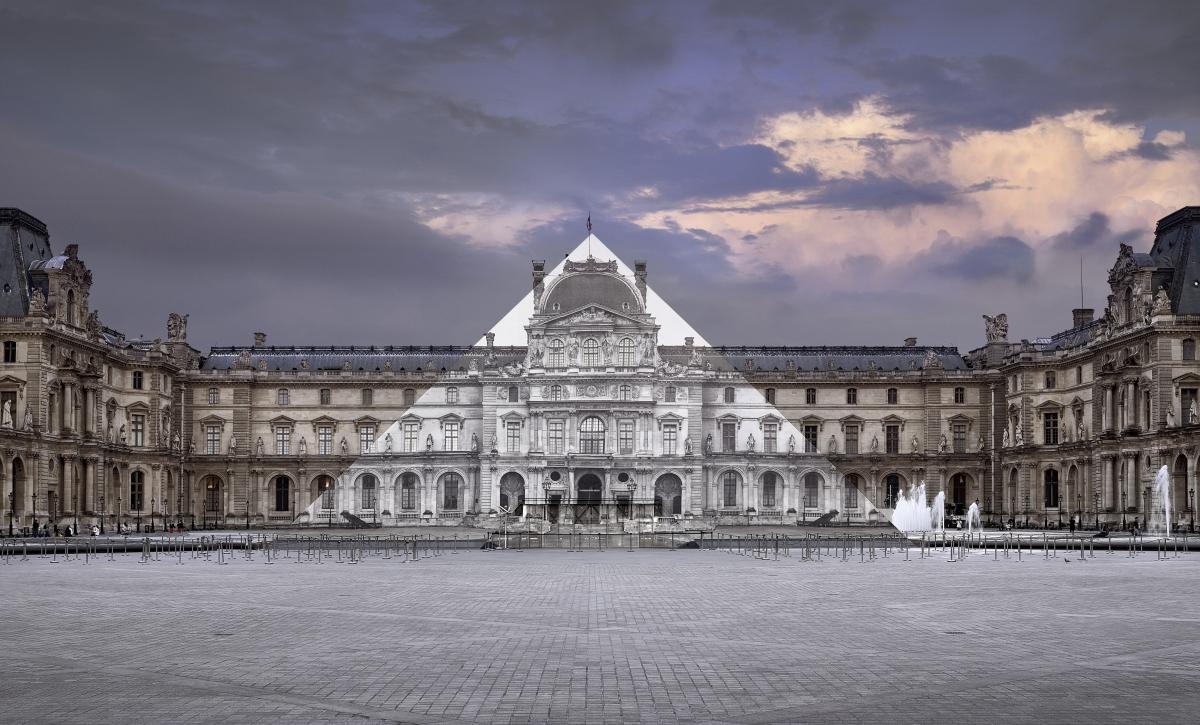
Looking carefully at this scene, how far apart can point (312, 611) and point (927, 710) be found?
15814mm

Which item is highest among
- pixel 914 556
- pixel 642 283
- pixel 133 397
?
pixel 642 283

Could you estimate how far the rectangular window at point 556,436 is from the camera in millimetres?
102500

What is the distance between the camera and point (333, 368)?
109188 millimetres

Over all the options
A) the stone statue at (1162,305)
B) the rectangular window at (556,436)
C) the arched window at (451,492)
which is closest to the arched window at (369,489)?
the arched window at (451,492)

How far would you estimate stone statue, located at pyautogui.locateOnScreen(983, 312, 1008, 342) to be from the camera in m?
105

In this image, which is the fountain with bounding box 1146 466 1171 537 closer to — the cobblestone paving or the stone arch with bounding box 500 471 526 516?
the cobblestone paving

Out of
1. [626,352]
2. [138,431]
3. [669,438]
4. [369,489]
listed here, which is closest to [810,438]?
[669,438]

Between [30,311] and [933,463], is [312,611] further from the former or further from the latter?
[933,463]

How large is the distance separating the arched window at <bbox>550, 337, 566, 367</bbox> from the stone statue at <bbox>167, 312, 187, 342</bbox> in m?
31.4

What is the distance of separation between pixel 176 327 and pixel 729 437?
47.8m

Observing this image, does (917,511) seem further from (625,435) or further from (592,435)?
(592,435)

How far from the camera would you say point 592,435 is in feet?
338

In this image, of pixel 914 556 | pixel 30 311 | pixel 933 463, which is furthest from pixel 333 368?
pixel 914 556

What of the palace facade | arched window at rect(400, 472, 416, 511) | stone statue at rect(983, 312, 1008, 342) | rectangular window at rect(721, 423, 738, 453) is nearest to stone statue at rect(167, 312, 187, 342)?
the palace facade
